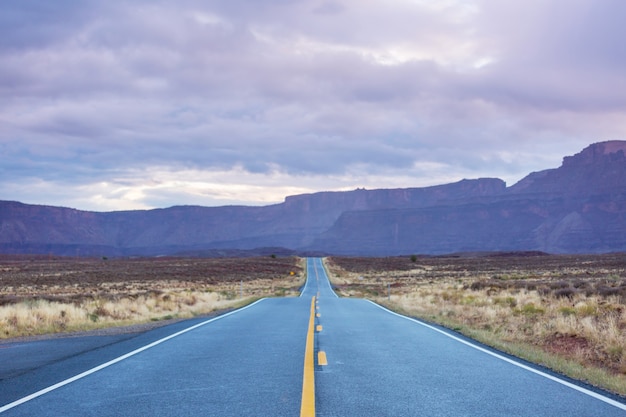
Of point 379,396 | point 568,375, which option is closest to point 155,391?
point 379,396

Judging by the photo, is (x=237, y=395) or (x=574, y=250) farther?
(x=574, y=250)

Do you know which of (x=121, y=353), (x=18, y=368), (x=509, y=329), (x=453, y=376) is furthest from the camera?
(x=509, y=329)

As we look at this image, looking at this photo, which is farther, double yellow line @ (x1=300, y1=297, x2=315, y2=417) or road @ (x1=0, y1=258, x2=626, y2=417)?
road @ (x1=0, y1=258, x2=626, y2=417)

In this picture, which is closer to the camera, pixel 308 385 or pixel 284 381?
pixel 308 385

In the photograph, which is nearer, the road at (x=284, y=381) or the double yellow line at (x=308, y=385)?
the double yellow line at (x=308, y=385)

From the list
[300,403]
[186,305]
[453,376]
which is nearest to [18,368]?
[300,403]

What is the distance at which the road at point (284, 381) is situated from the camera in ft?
20.5

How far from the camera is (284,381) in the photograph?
304 inches

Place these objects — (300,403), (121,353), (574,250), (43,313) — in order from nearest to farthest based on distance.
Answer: (300,403), (121,353), (43,313), (574,250)

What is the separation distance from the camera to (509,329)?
1530 cm

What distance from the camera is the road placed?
6.25 metres

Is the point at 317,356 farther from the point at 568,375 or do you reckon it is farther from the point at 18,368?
the point at 18,368

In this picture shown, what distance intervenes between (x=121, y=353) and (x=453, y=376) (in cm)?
589

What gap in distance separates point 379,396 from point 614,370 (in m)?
4.91
